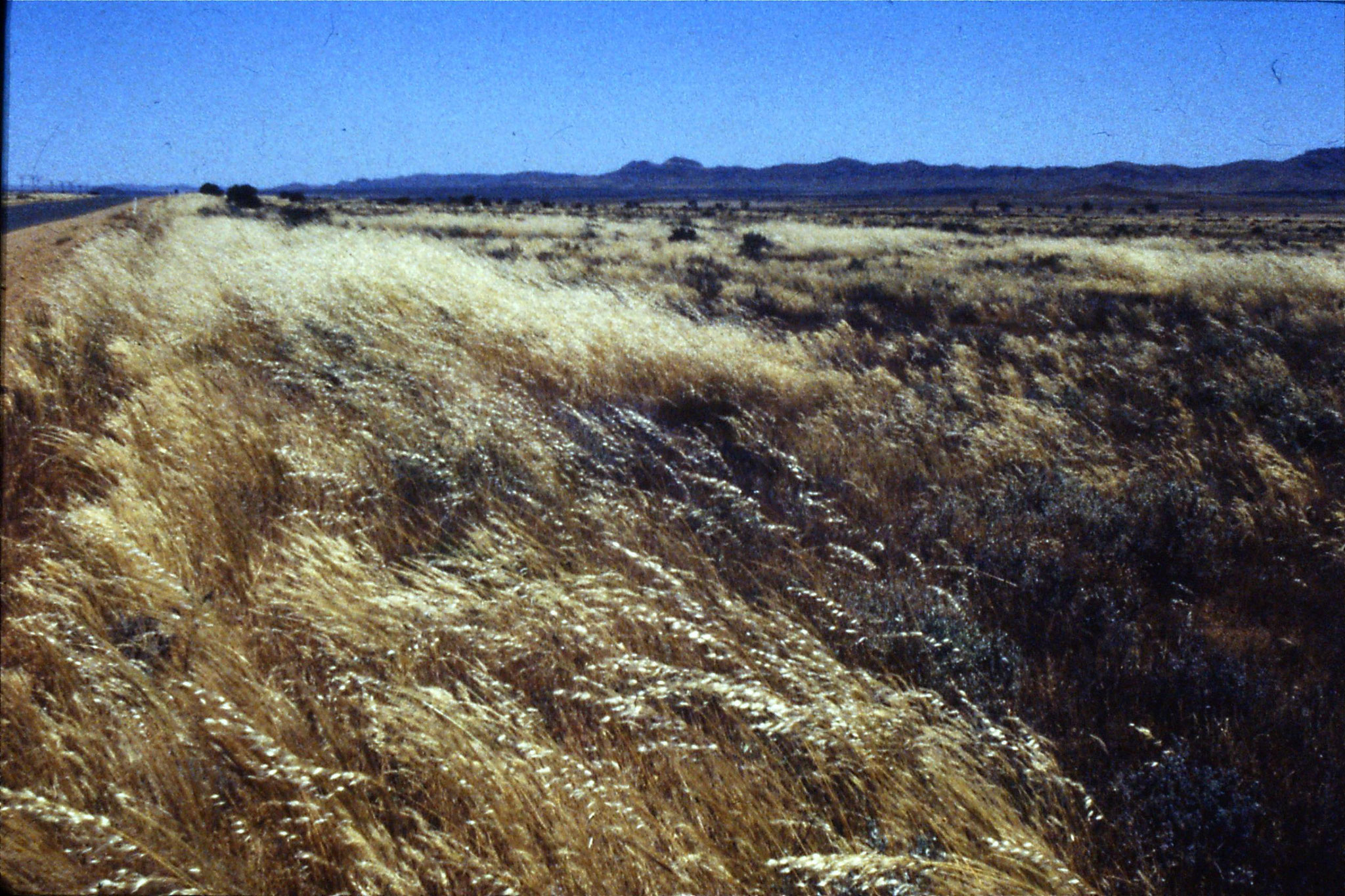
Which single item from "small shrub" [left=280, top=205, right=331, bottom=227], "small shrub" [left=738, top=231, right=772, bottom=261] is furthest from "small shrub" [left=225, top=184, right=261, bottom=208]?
"small shrub" [left=738, top=231, right=772, bottom=261]

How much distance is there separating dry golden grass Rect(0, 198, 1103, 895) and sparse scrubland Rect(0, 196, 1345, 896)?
0.6 inches

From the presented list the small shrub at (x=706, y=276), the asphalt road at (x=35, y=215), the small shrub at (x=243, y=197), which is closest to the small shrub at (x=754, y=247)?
the small shrub at (x=706, y=276)

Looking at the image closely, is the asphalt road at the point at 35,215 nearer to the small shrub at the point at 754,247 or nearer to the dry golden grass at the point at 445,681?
the small shrub at the point at 754,247

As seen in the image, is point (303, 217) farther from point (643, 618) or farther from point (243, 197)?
point (643, 618)

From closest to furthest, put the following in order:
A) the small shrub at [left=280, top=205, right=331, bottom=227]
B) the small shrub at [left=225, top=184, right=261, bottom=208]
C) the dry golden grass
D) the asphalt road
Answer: the dry golden grass, the asphalt road, the small shrub at [left=280, top=205, right=331, bottom=227], the small shrub at [left=225, top=184, right=261, bottom=208]

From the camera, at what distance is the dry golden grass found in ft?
5.75

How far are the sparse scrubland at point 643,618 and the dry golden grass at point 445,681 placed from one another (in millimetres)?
14

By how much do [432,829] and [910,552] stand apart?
2.24m

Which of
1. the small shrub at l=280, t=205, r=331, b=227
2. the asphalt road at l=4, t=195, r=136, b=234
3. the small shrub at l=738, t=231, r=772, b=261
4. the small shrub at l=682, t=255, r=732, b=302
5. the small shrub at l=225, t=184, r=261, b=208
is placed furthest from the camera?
the small shrub at l=225, t=184, r=261, b=208

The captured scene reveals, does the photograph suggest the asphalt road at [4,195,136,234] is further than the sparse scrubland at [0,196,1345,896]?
Yes

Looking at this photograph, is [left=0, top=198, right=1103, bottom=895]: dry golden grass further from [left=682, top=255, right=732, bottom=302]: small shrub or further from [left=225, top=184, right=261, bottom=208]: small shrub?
[left=225, top=184, right=261, bottom=208]: small shrub

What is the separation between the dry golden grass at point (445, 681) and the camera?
1754 mm

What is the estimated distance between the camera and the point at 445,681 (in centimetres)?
234

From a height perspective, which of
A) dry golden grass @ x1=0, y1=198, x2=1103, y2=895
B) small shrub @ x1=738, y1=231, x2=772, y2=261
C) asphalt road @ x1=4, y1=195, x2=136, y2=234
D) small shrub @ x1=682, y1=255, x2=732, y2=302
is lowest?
dry golden grass @ x1=0, y1=198, x2=1103, y2=895
